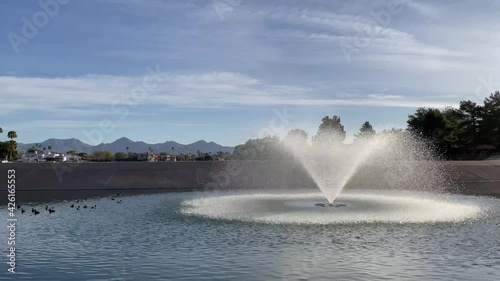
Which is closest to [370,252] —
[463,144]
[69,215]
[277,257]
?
[277,257]

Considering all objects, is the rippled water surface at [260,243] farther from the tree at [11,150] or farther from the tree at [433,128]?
the tree at [11,150]

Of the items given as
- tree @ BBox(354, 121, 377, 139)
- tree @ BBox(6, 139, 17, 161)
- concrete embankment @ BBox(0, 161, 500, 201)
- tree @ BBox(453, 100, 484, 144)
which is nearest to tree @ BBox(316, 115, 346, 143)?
A: tree @ BBox(354, 121, 377, 139)

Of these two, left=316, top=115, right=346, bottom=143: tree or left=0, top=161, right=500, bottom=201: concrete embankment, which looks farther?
left=316, top=115, right=346, bottom=143: tree

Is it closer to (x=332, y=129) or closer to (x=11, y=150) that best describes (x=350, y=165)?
(x=332, y=129)

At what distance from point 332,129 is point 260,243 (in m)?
140

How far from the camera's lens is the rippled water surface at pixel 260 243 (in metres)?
19.2

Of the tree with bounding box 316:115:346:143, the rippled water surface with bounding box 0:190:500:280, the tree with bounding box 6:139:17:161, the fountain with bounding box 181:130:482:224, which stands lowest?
the rippled water surface with bounding box 0:190:500:280

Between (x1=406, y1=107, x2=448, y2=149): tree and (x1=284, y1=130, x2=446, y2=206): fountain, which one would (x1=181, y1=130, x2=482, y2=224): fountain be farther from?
(x1=406, y1=107, x2=448, y2=149): tree

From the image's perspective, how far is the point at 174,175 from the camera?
7438 centimetres

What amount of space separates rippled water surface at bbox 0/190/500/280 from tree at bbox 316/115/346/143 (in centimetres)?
11863

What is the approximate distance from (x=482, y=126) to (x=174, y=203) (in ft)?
429

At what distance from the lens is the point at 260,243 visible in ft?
81.0

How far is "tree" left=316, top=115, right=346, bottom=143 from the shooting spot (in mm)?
159500

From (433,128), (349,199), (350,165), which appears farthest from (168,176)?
(433,128)
